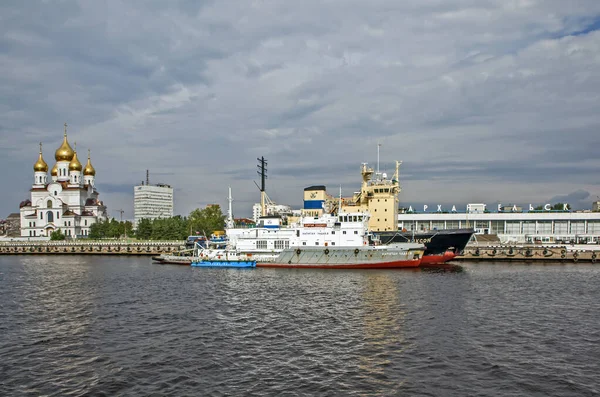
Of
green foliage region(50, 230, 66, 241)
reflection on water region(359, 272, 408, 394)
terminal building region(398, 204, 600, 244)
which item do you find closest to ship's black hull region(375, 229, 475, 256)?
reflection on water region(359, 272, 408, 394)

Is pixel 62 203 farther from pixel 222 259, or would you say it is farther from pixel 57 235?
pixel 222 259

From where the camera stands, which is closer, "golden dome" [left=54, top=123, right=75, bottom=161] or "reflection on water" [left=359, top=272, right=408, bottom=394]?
"reflection on water" [left=359, top=272, right=408, bottom=394]

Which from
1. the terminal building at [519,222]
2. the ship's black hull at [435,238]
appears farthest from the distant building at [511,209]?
the ship's black hull at [435,238]

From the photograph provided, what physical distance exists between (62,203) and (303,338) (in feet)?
427

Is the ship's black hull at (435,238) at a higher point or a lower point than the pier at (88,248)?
higher

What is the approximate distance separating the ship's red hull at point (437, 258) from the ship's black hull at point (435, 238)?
564 millimetres

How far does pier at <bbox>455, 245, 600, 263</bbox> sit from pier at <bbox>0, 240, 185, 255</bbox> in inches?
2488

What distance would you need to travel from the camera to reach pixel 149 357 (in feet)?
75.8

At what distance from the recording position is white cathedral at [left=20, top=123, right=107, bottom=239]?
13284cm

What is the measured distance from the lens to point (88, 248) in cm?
10556

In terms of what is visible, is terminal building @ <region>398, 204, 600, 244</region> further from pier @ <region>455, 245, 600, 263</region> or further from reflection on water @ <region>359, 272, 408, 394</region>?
reflection on water @ <region>359, 272, 408, 394</region>

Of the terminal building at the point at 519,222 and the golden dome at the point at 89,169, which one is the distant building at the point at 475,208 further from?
the golden dome at the point at 89,169

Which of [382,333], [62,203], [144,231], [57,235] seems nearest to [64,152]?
[62,203]

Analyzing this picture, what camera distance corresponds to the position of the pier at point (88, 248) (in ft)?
327
